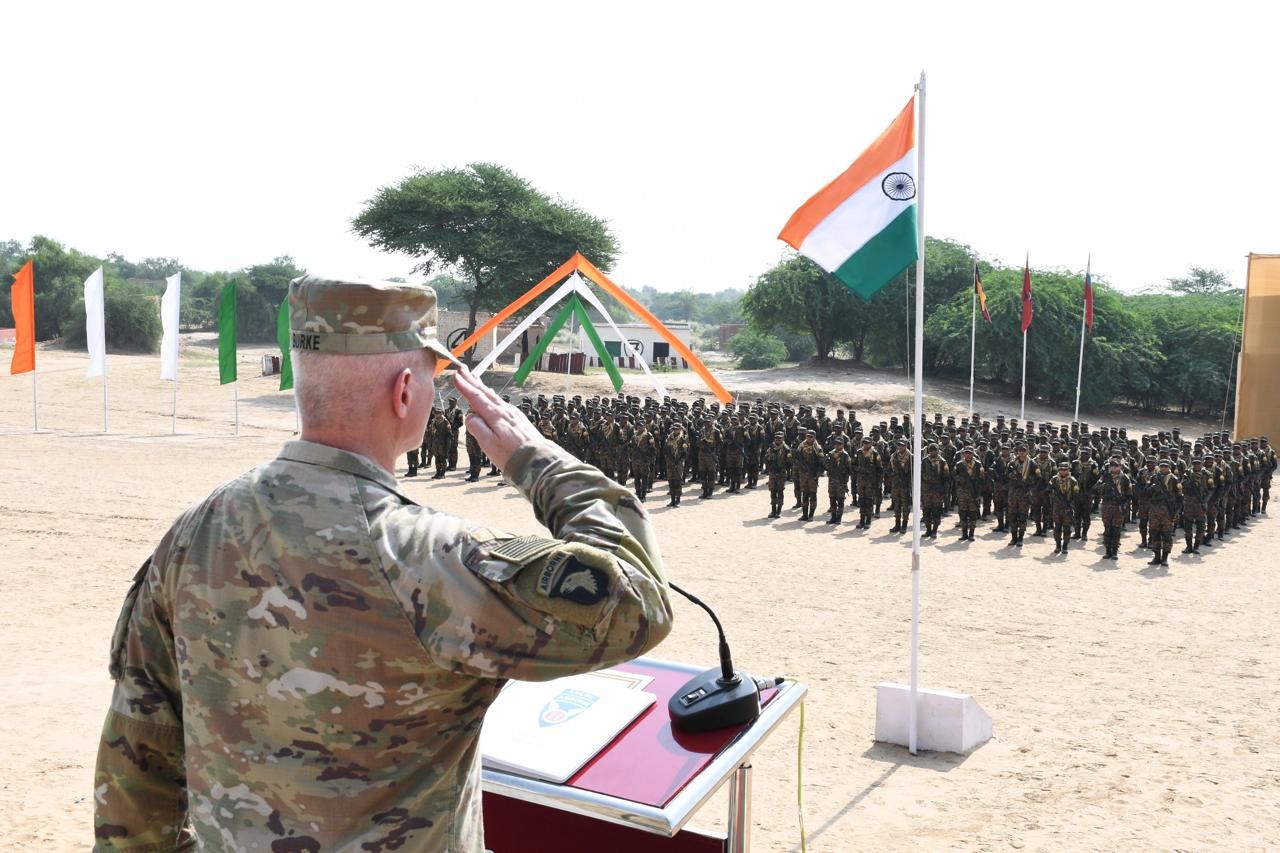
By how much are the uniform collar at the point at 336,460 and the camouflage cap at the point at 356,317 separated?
138 mm

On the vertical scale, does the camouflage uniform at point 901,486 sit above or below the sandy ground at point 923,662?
above

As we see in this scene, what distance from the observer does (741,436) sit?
17.0 metres

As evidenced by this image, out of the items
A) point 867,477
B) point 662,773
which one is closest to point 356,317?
point 662,773

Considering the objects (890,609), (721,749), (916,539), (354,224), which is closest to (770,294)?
(354,224)

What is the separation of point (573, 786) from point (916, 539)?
399 cm

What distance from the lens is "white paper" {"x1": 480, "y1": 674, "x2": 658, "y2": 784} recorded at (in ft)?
6.68

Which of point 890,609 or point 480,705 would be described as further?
point 890,609

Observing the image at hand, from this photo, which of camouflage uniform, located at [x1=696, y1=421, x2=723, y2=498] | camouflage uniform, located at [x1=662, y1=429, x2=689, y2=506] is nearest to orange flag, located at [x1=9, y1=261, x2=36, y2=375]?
camouflage uniform, located at [x1=662, y1=429, x2=689, y2=506]

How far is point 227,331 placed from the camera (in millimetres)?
20797

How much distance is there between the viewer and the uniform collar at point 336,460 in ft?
4.67

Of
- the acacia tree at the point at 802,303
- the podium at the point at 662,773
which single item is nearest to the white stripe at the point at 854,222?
the podium at the point at 662,773

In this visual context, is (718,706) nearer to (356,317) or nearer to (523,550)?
(523,550)

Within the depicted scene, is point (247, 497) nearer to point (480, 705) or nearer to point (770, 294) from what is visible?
point (480, 705)

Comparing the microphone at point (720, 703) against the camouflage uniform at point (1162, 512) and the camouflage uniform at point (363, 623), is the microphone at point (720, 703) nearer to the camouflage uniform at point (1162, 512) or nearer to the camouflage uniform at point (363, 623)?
the camouflage uniform at point (363, 623)
